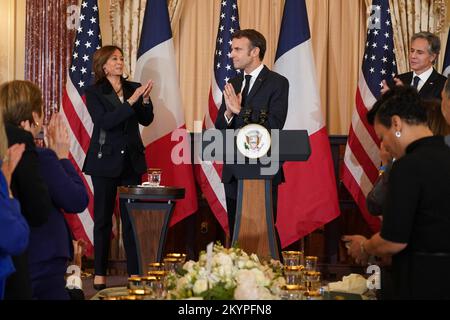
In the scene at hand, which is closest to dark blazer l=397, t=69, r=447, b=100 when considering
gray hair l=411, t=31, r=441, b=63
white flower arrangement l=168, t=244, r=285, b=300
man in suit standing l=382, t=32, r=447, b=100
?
man in suit standing l=382, t=32, r=447, b=100

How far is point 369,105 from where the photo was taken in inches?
262

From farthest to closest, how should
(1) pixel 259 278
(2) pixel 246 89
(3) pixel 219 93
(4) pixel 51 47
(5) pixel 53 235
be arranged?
(4) pixel 51 47
(3) pixel 219 93
(2) pixel 246 89
(5) pixel 53 235
(1) pixel 259 278

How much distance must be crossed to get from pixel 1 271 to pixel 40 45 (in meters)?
5.07

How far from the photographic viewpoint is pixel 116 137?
5703mm

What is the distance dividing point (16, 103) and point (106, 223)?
272cm

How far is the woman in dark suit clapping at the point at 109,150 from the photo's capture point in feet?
18.5

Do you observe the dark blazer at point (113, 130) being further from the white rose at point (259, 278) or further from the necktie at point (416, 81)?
the white rose at point (259, 278)

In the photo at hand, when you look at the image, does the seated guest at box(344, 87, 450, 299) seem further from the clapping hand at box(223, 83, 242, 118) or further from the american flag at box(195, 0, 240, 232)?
the american flag at box(195, 0, 240, 232)

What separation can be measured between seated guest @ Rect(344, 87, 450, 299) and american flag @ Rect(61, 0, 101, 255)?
415 cm

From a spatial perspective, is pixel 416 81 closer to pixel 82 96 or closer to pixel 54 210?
pixel 82 96

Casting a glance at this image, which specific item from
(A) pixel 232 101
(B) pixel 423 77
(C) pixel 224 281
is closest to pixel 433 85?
(B) pixel 423 77

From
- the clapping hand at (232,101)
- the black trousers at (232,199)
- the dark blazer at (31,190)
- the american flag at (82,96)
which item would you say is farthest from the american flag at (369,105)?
the dark blazer at (31,190)
